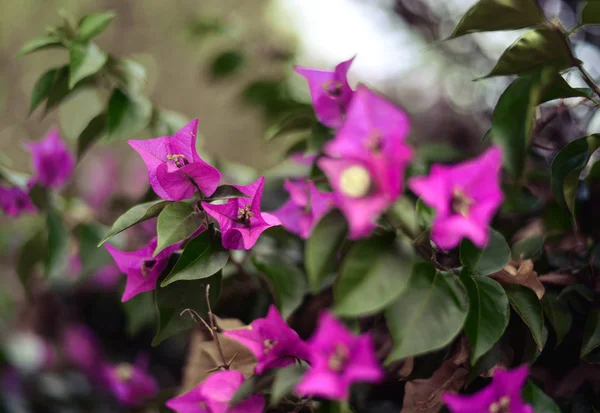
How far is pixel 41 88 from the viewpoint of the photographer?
0.49m

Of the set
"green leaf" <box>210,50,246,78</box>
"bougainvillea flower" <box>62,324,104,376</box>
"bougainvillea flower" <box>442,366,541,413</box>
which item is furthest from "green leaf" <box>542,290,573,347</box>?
"bougainvillea flower" <box>62,324,104,376</box>

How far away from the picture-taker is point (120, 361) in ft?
2.83

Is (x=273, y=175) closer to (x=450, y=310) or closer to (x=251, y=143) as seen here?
(x=450, y=310)

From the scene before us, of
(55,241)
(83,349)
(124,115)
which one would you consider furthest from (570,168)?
(83,349)

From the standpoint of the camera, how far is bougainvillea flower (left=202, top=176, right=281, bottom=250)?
1.16ft

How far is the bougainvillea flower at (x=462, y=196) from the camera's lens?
0.80 ft

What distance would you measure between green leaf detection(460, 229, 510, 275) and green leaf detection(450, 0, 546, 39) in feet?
0.49

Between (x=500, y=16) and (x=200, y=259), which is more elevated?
(x=500, y=16)

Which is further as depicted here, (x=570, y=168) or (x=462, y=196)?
(x=570, y=168)

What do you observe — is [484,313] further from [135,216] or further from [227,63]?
[227,63]

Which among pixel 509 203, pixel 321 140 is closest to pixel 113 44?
pixel 321 140

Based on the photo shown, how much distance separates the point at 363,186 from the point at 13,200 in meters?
0.47

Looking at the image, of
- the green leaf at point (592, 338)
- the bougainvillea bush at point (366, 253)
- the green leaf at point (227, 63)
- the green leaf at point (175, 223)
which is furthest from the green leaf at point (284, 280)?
the green leaf at point (227, 63)

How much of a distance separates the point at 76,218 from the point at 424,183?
575 mm
